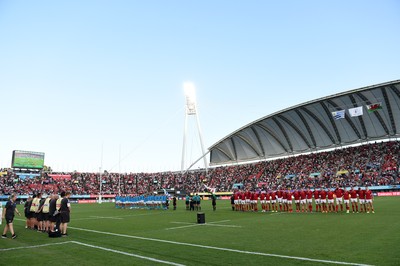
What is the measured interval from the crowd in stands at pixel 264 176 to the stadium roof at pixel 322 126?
225cm

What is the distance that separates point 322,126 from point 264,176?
16.2m

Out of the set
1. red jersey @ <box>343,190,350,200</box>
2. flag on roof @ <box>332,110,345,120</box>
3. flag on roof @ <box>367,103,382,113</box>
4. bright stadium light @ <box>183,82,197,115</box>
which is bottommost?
red jersey @ <box>343,190,350,200</box>

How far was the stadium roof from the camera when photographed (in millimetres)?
47188

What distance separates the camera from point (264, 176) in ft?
216

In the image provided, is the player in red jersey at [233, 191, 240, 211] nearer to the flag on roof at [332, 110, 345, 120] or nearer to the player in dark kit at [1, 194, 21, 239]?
the player in dark kit at [1, 194, 21, 239]

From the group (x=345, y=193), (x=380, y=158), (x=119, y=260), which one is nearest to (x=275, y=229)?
(x=119, y=260)

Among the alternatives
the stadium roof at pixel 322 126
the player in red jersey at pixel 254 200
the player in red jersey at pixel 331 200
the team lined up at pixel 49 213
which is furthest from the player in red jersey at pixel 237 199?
the stadium roof at pixel 322 126

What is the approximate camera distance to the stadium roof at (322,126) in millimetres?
47188

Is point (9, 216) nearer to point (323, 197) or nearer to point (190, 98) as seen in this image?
point (323, 197)

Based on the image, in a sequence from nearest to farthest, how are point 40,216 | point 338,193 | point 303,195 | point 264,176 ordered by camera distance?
point 40,216, point 338,193, point 303,195, point 264,176

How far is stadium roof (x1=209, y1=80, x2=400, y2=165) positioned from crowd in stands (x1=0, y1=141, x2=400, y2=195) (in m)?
2.25

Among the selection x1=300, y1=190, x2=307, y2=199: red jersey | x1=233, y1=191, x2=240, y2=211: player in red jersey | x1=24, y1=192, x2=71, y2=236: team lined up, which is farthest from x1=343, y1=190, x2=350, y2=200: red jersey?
x1=24, y1=192, x2=71, y2=236: team lined up

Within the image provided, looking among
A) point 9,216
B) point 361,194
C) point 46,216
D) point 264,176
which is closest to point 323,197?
point 361,194

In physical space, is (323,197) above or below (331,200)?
above
